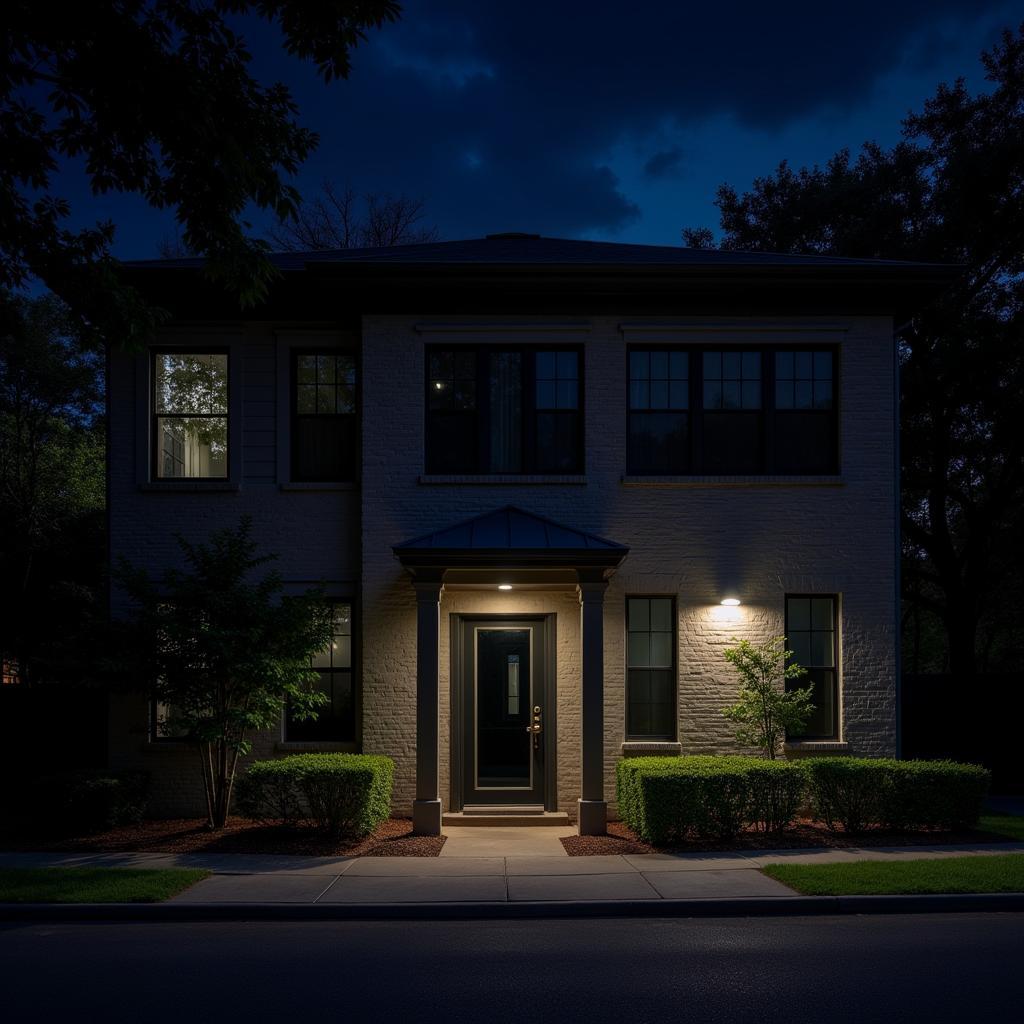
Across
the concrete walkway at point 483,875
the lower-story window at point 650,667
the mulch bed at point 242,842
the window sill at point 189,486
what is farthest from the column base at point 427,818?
the window sill at point 189,486

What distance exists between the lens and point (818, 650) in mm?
13398

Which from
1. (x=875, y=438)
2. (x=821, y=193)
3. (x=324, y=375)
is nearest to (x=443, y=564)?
(x=324, y=375)

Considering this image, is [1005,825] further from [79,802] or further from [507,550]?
[79,802]

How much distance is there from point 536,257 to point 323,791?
8.17 m

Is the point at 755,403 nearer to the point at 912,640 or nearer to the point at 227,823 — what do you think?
the point at 227,823

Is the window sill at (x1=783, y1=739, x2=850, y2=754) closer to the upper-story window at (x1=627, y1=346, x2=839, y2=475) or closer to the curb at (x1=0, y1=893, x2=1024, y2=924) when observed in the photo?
the upper-story window at (x1=627, y1=346, x2=839, y2=475)

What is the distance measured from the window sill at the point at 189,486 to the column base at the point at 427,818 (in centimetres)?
517

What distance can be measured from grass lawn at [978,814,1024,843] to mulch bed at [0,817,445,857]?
6.78 m

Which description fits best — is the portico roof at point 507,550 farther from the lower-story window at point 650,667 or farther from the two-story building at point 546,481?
the lower-story window at point 650,667

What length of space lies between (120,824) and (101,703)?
152 inches

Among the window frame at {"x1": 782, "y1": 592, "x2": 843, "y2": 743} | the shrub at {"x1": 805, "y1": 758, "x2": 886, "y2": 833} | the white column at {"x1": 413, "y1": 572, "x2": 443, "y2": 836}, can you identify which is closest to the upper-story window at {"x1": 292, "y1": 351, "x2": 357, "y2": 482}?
the white column at {"x1": 413, "y1": 572, "x2": 443, "y2": 836}

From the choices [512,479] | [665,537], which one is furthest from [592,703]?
[512,479]

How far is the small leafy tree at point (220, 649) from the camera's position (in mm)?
11438

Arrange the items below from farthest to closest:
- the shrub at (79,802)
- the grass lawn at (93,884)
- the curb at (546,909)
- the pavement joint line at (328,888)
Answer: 1. the shrub at (79,802)
2. the pavement joint line at (328,888)
3. the grass lawn at (93,884)
4. the curb at (546,909)
